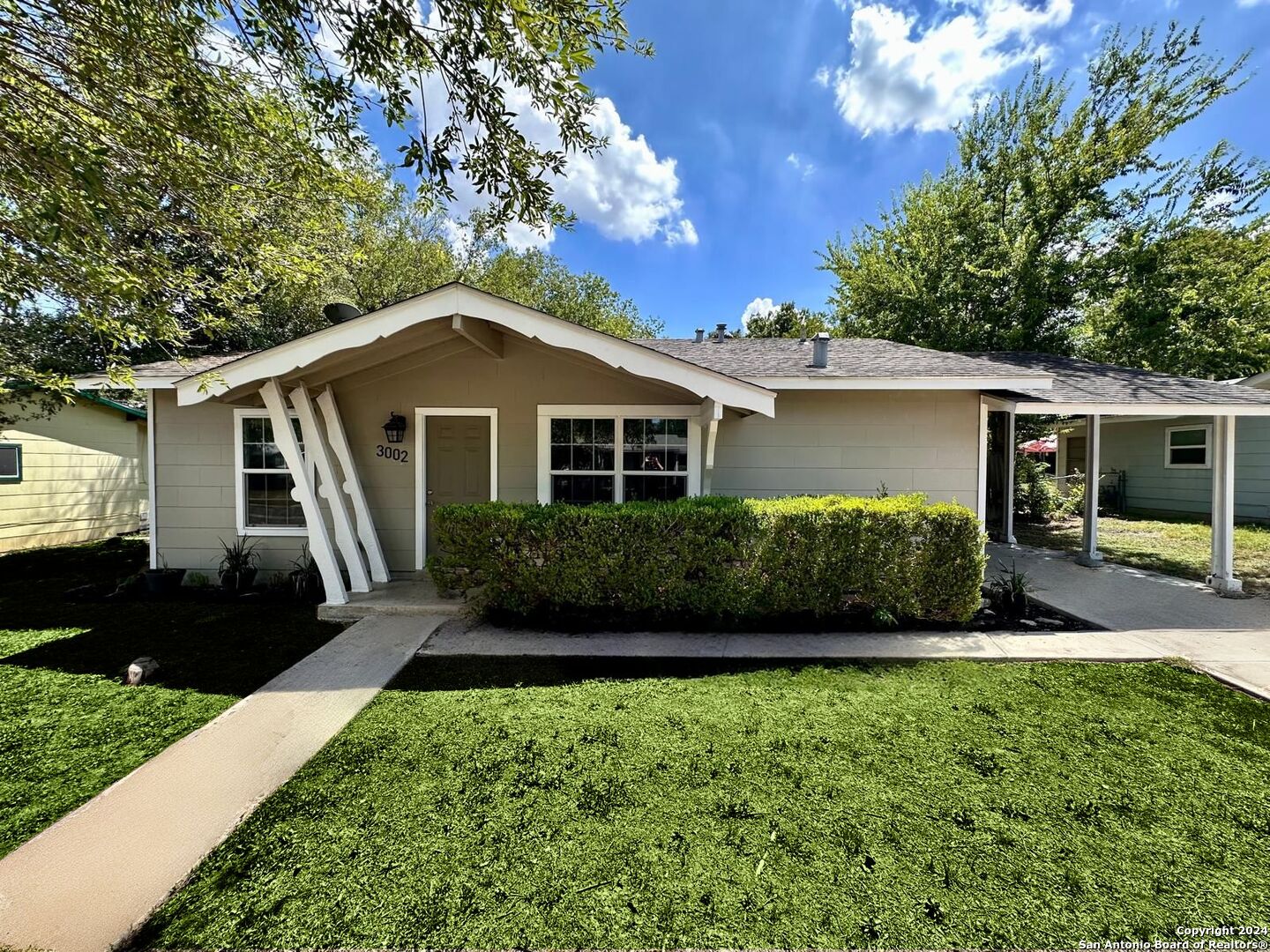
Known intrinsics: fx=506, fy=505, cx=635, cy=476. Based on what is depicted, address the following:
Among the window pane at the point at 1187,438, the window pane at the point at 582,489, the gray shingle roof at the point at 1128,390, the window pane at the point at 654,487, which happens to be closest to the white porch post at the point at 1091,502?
the gray shingle roof at the point at 1128,390

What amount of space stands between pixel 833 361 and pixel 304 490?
6685mm

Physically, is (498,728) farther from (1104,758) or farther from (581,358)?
(581,358)

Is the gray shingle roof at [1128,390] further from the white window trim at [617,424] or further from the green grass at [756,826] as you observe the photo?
the green grass at [756,826]

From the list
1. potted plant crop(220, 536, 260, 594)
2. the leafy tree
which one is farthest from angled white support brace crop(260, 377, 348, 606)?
the leafy tree

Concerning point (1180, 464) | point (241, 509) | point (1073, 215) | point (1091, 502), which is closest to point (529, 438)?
point (241, 509)

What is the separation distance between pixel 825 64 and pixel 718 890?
13919 mm

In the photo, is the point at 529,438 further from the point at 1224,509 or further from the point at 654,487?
the point at 1224,509

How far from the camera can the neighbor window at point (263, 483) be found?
262 inches

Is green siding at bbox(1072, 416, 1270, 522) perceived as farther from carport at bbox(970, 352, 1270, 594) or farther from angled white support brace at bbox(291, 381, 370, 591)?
angled white support brace at bbox(291, 381, 370, 591)

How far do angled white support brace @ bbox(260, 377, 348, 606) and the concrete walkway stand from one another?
1.76 meters

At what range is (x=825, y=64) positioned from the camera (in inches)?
418

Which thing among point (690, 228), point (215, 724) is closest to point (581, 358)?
point (215, 724)

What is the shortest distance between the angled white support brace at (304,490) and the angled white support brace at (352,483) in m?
0.69

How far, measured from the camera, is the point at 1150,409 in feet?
20.6
